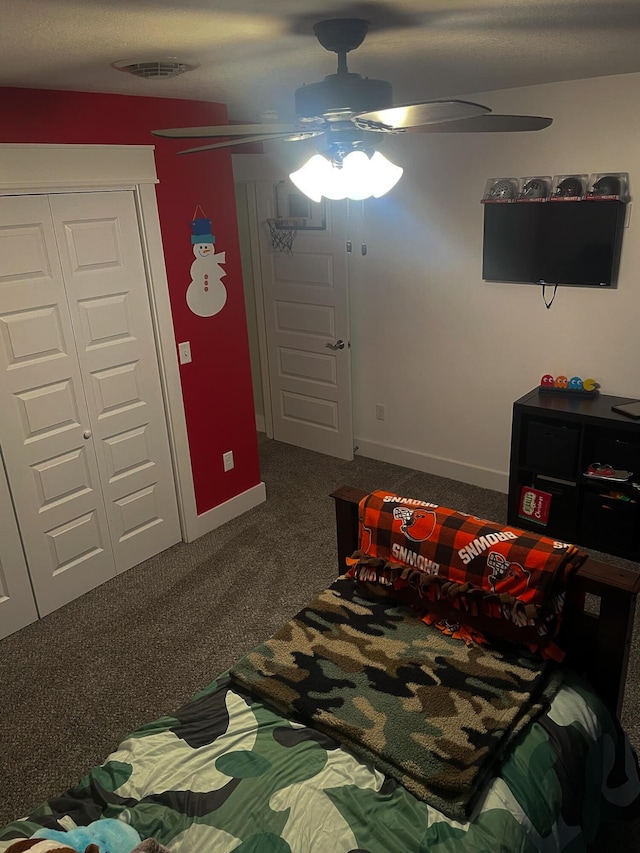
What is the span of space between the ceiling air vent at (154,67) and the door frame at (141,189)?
72 centimetres

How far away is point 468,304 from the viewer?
4281 mm

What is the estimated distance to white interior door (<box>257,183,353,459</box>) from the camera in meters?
4.78

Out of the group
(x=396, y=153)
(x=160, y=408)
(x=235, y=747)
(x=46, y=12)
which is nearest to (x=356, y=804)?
(x=235, y=747)

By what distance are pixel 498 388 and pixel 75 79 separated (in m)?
2.98

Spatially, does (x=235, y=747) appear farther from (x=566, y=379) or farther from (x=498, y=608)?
(x=566, y=379)

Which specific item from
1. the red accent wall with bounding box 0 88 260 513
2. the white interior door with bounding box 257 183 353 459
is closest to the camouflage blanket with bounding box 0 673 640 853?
the red accent wall with bounding box 0 88 260 513

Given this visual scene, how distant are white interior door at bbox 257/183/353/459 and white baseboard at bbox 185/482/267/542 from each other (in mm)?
920

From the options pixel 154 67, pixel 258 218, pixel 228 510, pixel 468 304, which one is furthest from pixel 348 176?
pixel 258 218

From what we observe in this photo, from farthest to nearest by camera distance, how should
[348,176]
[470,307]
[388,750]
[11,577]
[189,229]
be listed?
[470,307] → [189,229] → [11,577] → [348,176] → [388,750]

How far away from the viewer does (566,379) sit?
13.1 ft

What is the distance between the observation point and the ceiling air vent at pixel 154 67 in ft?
7.55

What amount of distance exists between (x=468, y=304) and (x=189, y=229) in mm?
1840

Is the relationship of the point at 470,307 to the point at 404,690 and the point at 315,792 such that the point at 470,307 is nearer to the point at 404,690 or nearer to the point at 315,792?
the point at 404,690

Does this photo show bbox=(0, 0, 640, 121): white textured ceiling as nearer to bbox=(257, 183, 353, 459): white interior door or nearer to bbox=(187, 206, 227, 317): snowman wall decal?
bbox=(187, 206, 227, 317): snowman wall decal
